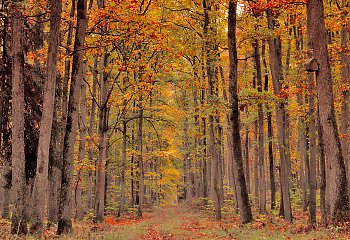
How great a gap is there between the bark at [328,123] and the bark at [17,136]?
370 inches

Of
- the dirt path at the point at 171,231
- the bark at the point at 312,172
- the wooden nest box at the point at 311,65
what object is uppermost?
the wooden nest box at the point at 311,65

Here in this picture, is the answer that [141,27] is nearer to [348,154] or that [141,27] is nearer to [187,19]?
[187,19]

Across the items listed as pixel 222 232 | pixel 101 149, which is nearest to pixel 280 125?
pixel 222 232

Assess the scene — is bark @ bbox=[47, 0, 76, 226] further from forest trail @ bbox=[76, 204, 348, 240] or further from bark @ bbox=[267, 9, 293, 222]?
bark @ bbox=[267, 9, 293, 222]

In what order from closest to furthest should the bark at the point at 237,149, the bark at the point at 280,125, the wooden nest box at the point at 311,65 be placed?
the wooden nest box at the point at 311,65, the bark at the point at 237,149, the bark at the point at 280,125

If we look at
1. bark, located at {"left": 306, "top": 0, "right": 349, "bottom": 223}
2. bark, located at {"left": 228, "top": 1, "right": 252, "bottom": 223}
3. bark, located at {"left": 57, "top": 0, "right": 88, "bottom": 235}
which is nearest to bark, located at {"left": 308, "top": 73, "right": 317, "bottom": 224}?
bark, located at {"left": 228, "top": 1, "right": 252, "bottom": 223}

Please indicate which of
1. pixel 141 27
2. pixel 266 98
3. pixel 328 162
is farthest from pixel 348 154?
pixel 141 27

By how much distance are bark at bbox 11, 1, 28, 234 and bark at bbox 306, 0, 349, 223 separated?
9.39m

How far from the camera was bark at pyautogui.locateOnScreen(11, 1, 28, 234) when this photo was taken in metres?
10.7

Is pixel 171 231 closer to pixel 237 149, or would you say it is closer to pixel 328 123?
pixel 237 149

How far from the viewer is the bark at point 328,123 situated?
9.82 m

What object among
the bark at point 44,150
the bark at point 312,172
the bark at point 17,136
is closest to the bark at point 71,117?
the bark at point 17,136

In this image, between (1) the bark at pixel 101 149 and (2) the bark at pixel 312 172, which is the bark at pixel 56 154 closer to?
(1) the bark at pixel 101 149

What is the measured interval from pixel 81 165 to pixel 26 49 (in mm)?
6276
